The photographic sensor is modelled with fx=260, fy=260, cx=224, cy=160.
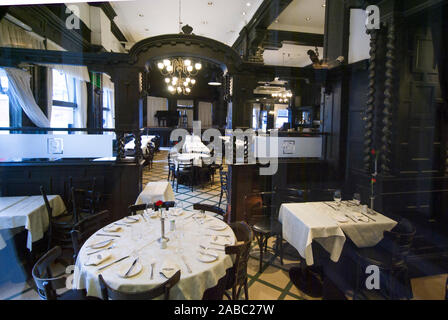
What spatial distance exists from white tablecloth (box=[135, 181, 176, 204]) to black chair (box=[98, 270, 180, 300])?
7.70 feet

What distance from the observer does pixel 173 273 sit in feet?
6.01

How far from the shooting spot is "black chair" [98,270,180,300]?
1.58 m

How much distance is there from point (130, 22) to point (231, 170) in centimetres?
682

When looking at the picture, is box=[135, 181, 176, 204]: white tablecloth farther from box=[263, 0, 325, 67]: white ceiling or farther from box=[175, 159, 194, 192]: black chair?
box=[263, 0, 325, 67]: white ceiling

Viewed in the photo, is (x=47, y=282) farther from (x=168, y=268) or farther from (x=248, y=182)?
(x=248, y=182)

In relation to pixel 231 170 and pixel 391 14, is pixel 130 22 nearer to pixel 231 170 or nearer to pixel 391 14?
pixel 231 170

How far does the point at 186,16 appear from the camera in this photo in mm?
7766

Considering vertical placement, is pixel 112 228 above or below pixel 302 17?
below

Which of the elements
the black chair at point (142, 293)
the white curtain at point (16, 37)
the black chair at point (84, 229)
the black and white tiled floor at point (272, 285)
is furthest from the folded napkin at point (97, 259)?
the white curtain at point (16, 37)

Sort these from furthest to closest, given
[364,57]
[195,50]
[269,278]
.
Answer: [195,50] < [364,57] < [269,278]

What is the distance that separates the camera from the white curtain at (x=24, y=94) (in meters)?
4.15

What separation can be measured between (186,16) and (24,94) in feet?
17.0

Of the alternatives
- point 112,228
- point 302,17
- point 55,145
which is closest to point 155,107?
point 302,17
